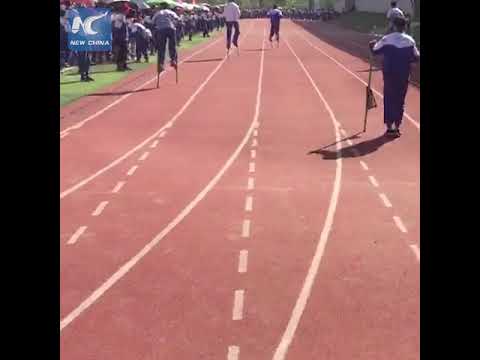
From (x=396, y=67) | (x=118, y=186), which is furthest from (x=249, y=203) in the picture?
(x=396, y=67)

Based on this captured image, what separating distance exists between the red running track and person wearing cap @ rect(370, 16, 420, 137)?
18.4 inches

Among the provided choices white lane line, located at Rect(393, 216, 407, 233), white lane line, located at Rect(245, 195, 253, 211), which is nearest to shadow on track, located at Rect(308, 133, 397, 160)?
white lane line, located at Rect(245, 195, 253, 211)

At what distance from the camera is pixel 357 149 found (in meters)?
12.7

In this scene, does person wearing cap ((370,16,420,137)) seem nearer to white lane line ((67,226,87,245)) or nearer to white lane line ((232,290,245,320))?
white lane line ((67,226,87,245))

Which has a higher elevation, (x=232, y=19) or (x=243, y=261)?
(x=232, y=19)

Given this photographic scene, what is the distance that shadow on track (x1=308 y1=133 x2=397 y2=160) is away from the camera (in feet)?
40.1

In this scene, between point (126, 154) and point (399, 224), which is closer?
point (399, 224)

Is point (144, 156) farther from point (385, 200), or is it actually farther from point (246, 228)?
point (385, 200)

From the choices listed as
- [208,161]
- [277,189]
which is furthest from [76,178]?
[277,189]

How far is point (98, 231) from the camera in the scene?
332 inches

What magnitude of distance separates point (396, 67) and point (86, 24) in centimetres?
1439

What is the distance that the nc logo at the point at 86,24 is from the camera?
24484 millimetres

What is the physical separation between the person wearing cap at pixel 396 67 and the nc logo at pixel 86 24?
530 inches
